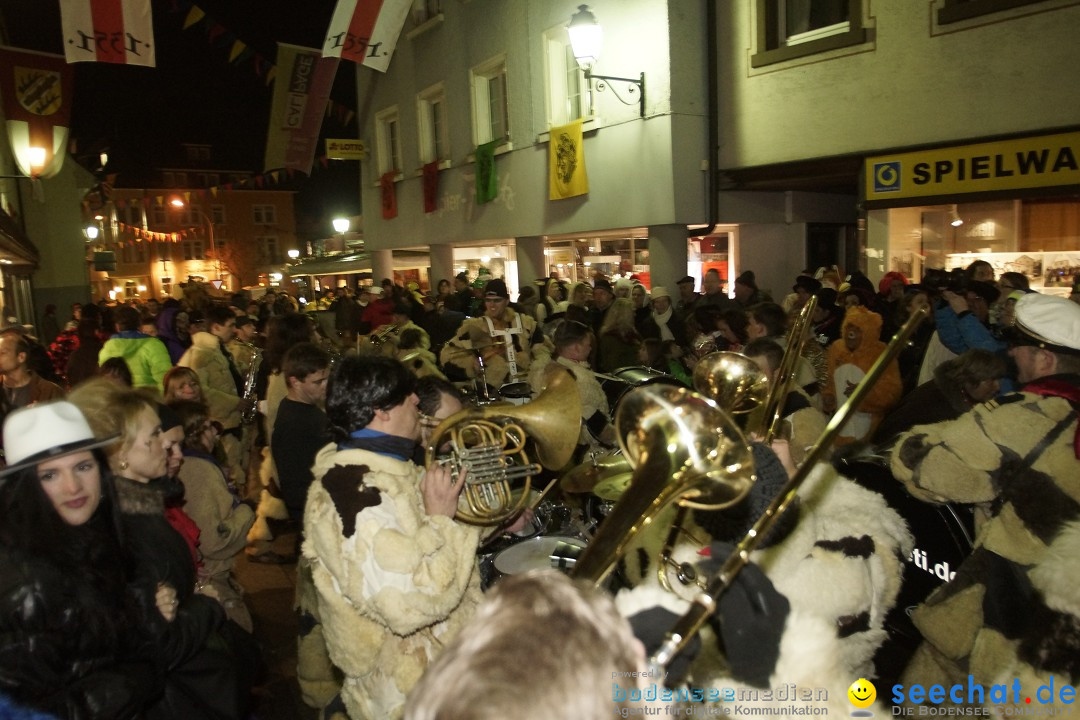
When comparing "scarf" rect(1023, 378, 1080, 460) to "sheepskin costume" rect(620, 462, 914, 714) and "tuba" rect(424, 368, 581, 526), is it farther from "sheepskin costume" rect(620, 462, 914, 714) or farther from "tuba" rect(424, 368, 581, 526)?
"tuba" rect(424, 368, 581, 526)

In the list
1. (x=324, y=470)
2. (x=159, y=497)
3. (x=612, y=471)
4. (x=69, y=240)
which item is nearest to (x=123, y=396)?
(x=159, y=497)

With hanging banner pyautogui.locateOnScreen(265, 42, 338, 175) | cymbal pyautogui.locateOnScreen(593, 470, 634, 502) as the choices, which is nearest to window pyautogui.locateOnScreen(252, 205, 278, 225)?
hanging banner pyautogui.locateOnScreen(265, 42, 338, 175)

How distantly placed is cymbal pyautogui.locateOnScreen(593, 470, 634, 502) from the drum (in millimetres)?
1578

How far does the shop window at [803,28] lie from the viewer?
28.8ft

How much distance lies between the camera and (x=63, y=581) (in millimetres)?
1972

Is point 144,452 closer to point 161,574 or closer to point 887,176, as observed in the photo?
point 161,574

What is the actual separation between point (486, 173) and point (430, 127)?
339cm

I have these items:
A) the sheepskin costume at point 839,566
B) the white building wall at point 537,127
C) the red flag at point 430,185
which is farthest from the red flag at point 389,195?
the sheepskin costume at point 839,566

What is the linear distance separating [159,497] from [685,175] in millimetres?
9386

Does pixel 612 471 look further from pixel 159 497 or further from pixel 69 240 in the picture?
pixel 69 240

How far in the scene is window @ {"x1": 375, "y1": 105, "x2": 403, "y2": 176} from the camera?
730 inches

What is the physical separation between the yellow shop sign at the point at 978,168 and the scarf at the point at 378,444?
26.3 feet

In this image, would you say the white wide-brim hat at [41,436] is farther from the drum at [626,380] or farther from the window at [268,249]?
the window at [268,249]

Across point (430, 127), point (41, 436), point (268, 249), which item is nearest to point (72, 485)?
point (41, 436)
